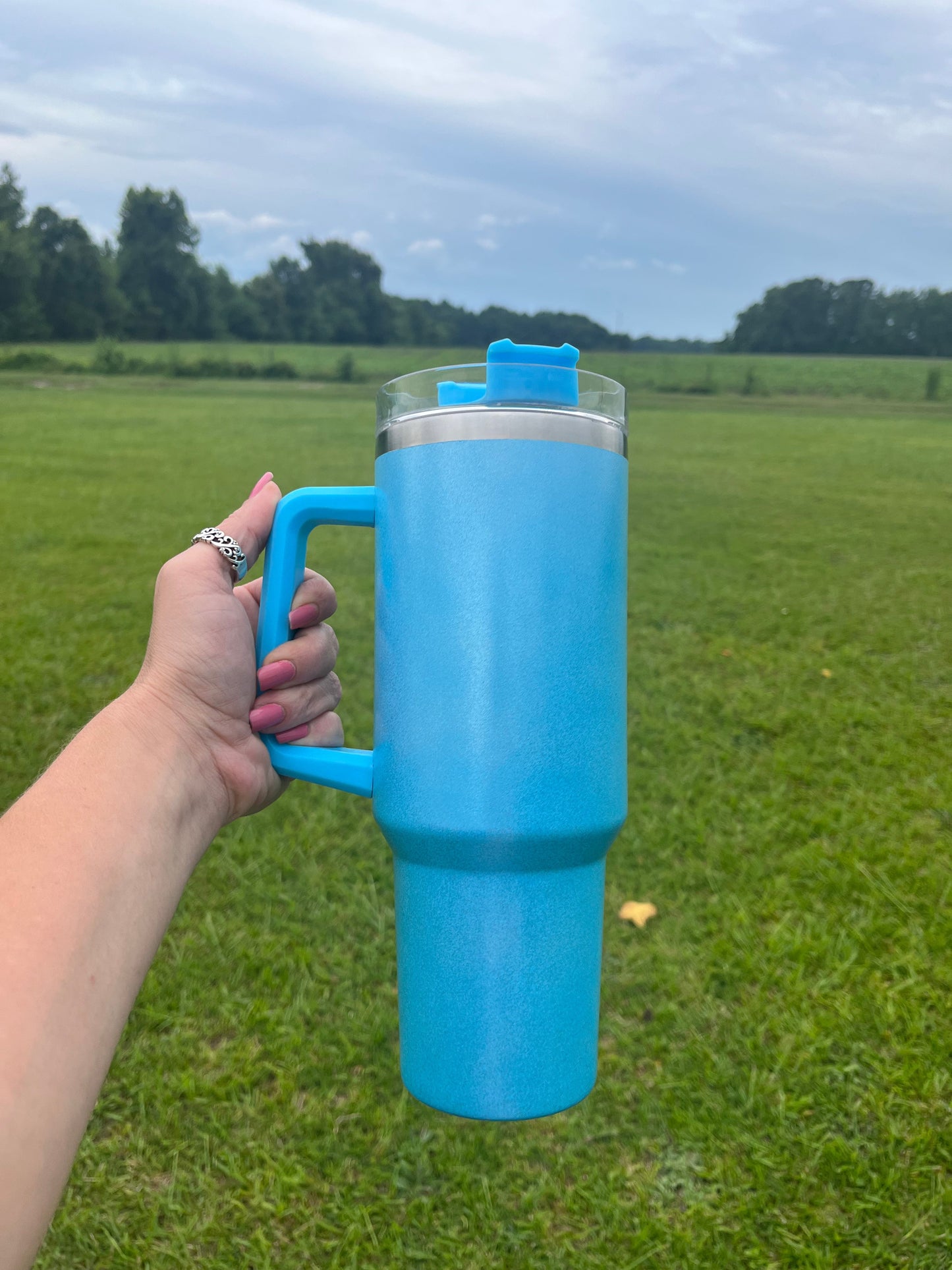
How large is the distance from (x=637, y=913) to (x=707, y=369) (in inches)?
941

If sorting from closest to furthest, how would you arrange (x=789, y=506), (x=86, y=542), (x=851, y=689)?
1. (x=851, y=689)
2. (x=86, y=542)
3. (x=789, y=506)

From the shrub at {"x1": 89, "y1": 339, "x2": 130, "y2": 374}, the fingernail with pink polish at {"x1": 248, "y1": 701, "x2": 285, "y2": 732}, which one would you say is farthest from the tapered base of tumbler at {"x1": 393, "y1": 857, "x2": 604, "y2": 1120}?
the shrub at {"x1": 89, "y1": 339, "x2": 130, "y2": 374}

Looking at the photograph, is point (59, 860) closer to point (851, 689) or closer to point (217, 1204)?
point (217, 1204)

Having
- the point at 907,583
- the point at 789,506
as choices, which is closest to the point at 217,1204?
the point at 907,583

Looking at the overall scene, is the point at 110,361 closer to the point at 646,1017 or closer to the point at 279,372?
the point at 279,372

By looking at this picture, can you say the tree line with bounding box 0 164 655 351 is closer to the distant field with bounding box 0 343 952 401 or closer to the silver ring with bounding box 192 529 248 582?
the distant field with bounding box 0 343 952 401

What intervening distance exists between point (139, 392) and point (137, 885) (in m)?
21.5

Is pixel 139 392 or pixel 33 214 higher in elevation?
pixel 33 214

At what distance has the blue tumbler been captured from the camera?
3.25ft

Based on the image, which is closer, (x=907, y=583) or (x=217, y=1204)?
(x=217, y=1204)

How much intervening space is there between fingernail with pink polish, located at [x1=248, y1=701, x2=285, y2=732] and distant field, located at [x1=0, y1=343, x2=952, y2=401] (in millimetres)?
21361

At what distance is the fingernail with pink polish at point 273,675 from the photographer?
4.31ft

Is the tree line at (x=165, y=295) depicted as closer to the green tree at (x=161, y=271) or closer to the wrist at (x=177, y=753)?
the green tree at (x=161, y=271)

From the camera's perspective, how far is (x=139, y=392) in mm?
20734
